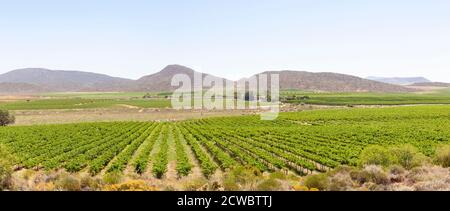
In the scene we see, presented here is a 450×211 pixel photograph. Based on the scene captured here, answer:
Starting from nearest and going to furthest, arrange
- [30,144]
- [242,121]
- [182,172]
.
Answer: [182,172] < [30,144] < [242,121]

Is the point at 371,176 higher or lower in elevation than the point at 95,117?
higher

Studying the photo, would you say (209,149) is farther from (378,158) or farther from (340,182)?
(340,182)

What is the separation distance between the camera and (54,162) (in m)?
30.6

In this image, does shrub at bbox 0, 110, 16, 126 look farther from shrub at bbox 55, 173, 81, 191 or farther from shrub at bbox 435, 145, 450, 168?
shrub at bbox 435, 145, 450, 168

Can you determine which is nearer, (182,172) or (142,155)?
(182,172)

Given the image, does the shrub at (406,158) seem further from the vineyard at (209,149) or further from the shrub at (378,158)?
the vineyard at (209,149)

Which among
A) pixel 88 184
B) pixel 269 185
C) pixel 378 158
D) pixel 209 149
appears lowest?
pixel 209 149

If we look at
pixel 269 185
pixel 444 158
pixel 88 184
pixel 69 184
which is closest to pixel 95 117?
pixel 88 184

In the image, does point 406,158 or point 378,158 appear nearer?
point 378,158
